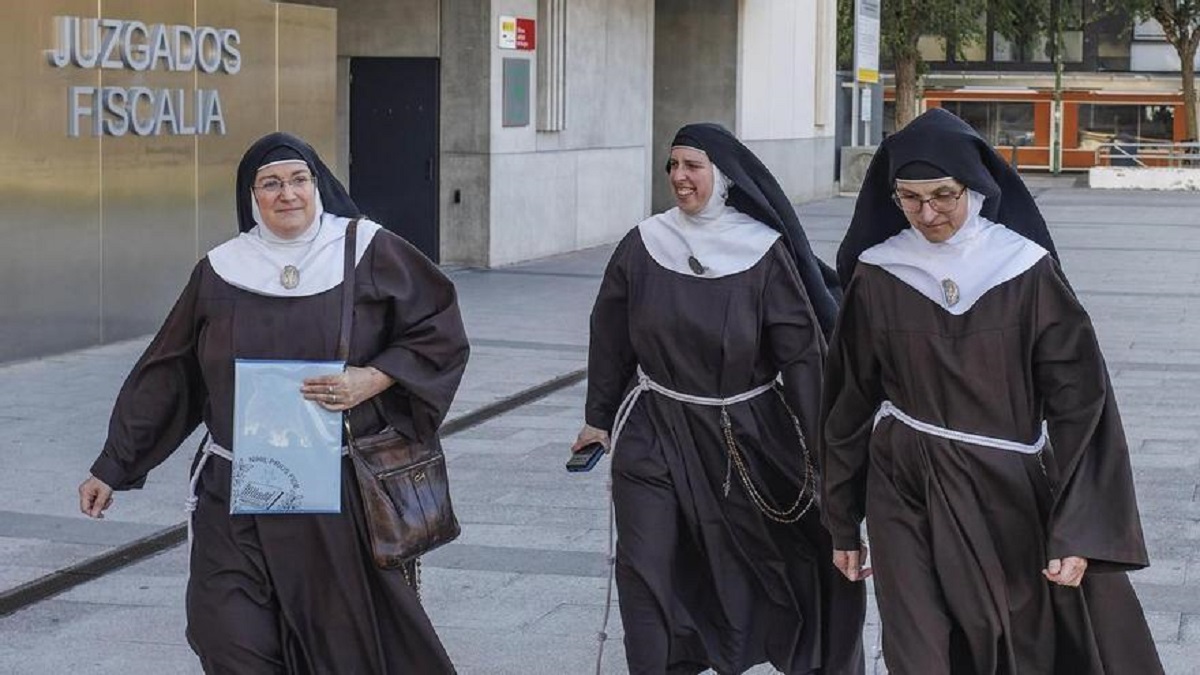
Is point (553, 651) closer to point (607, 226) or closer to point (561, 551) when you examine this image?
point (561, 551)

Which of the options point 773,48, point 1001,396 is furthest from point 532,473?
point 773,48

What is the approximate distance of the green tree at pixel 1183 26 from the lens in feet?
166

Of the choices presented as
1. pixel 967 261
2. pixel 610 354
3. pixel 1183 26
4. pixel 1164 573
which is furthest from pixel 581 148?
pixel 1183 26

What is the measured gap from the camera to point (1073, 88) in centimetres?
5825

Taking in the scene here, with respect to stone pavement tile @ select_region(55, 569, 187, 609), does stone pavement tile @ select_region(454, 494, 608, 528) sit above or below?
above

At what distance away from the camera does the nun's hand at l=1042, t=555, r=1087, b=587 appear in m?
4.65

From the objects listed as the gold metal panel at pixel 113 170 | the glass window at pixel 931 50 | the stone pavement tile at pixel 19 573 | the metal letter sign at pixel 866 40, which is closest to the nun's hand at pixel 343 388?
the stone pavement tile at pixel 19 573

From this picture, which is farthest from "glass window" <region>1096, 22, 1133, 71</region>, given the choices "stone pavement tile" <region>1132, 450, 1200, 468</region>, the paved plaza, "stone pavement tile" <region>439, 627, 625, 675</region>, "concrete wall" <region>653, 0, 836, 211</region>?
"stone pavement tile" <region>439, 627, 625, 675</region>

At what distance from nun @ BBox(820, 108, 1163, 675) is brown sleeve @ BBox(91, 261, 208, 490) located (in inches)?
65.5

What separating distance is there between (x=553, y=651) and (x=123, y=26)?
347 inches

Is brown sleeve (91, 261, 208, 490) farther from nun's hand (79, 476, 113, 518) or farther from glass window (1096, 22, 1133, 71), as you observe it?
glass window (1096, 22, 1133, 71)

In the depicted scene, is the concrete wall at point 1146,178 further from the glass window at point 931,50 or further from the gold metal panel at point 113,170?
the gold metal panel at point 113,170

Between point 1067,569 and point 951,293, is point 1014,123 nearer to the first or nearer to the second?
point 951,293

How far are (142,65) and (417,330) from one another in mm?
10101
